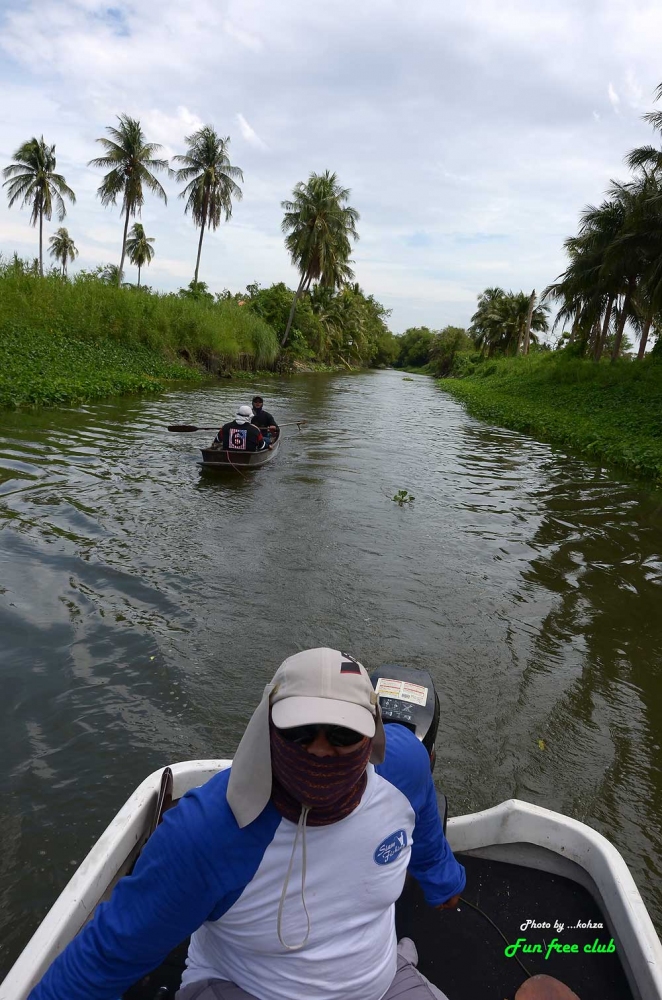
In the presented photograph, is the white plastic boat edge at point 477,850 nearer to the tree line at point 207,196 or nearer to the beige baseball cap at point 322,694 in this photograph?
the beige baseball cap at point 322,694

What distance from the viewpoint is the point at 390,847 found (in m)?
1.62

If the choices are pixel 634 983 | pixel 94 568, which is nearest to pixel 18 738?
pixel 94 568

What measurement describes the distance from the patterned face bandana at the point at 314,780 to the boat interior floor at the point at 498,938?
108cm

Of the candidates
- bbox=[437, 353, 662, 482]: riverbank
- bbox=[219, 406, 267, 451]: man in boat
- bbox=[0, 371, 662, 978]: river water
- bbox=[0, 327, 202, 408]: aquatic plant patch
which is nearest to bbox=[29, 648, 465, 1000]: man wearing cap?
bbox=[0, 371, 662, 978]: river water

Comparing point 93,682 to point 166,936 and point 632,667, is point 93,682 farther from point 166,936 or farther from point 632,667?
point 632,667

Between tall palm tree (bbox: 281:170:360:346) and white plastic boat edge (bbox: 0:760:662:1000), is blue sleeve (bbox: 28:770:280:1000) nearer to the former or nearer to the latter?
white plastic boat edge (bbox: 0:760:662:1000)

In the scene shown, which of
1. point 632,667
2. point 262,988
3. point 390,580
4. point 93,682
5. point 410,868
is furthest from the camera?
point 390,580

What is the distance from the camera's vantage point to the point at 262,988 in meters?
1.57

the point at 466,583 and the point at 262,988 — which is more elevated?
the point at 262,988

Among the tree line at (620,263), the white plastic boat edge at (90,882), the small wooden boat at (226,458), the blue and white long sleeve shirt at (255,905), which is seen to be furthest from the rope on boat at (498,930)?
the tree line at (620,263)

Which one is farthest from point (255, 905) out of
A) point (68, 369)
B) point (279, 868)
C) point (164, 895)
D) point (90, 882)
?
point (68, 369)

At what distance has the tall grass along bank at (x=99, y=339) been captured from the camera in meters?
16.5

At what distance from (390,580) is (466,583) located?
35.2 inches

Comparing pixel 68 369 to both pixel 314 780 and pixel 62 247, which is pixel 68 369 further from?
pixel 62 247
